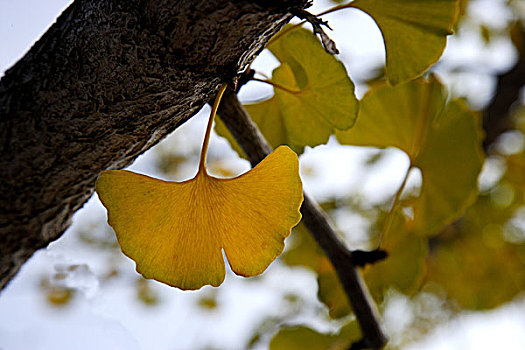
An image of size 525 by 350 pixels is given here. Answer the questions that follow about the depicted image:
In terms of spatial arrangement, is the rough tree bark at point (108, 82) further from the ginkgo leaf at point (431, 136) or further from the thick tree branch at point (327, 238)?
the ginkgo leaf at point (431, 136)

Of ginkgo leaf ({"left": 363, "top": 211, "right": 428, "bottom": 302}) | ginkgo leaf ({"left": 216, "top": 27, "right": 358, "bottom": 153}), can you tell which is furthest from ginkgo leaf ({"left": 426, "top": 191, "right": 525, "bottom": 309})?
ginkgo leaf ({"left": 216, "top": 27, "right": 358, "bottom": 153})

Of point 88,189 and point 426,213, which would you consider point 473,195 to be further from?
point 88,189

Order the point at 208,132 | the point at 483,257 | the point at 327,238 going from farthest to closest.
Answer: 1. the point at 483,257
2. the point at 327,238
3. the point at 208,132

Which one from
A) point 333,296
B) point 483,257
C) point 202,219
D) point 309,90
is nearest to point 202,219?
point 202,219

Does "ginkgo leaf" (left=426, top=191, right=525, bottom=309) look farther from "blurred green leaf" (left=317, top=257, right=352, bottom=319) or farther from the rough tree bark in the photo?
the rough tree bark

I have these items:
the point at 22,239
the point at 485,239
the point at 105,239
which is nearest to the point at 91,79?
the point at 22,239

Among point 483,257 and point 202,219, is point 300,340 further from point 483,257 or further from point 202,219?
point 483,257

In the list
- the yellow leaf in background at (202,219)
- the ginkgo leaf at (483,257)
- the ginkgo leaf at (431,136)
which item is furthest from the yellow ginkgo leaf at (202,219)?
the ginkgo leaf at (483,257)

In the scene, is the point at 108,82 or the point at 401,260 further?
the point at 401,260
